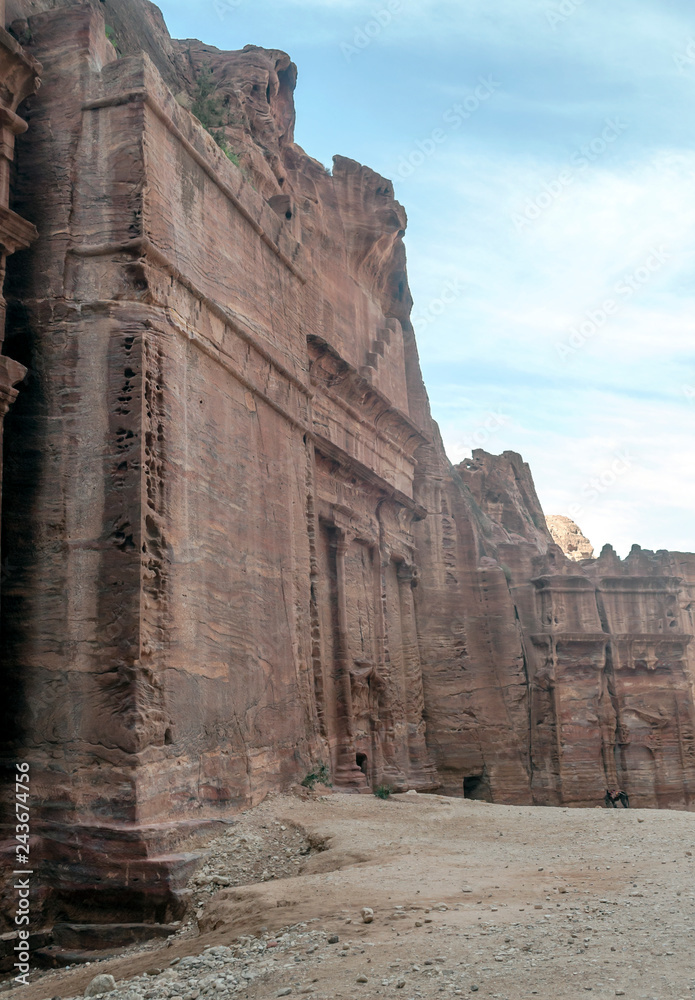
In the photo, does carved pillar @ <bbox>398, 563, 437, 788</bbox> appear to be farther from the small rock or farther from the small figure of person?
the small rock

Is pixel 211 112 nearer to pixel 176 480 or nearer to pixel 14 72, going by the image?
pixel 14 72

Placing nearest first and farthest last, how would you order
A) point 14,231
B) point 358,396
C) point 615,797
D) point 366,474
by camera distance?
point 14,231
point 358,396
point 366,474
point 615,797

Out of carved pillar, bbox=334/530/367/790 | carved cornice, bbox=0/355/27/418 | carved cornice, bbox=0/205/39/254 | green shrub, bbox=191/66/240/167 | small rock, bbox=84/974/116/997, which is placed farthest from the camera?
carved pillar, bbox=334/530/367/790

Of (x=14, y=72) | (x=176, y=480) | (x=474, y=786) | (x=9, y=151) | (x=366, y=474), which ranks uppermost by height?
(x=14, y=72)

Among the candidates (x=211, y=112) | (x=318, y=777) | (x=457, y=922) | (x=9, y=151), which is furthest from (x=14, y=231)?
(x=318, y=777)

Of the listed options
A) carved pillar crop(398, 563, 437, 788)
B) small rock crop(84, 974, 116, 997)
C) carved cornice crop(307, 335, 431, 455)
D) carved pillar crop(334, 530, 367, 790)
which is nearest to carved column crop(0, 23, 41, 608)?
small rock crop(84, 974, 116, 997)

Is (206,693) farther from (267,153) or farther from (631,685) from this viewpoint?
(631,685)

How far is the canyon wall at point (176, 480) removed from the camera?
6.53 meters

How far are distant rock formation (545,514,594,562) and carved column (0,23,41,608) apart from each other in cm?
2906

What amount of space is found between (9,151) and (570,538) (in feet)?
98.6

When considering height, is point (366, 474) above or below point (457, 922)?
above

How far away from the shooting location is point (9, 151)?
7.19 metres

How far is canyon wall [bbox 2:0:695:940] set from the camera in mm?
6531

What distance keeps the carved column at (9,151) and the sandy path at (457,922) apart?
155 inches
